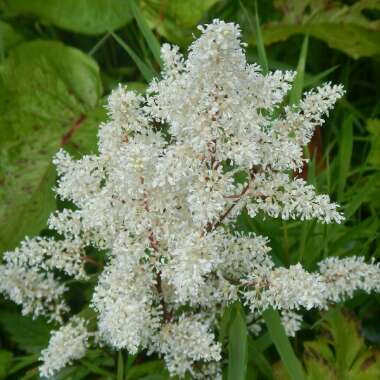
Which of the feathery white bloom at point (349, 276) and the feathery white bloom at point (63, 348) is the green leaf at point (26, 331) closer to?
the feathery white bloom at point (63, 348)

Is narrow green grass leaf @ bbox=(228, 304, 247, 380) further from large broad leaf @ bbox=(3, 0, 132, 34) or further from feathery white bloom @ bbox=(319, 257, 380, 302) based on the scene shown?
large broad leaf @ bbox=(3, 0, 132, 34)

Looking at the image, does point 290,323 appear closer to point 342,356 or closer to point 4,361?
point 342,356

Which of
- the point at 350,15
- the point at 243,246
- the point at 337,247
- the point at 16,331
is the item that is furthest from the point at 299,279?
the point at 350,15

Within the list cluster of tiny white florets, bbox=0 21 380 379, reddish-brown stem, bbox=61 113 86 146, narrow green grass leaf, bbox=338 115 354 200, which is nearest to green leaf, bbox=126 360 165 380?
cluster of tiny white florets, bbox=0 21 380 379

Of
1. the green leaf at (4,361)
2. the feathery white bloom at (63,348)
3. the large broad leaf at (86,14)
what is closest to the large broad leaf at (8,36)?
the large broad leaf at (86,14)

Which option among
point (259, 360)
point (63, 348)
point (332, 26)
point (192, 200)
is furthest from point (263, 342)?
point (332, 26)

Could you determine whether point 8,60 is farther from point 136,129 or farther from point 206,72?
point 206,72

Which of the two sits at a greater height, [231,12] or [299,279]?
[231,12]
